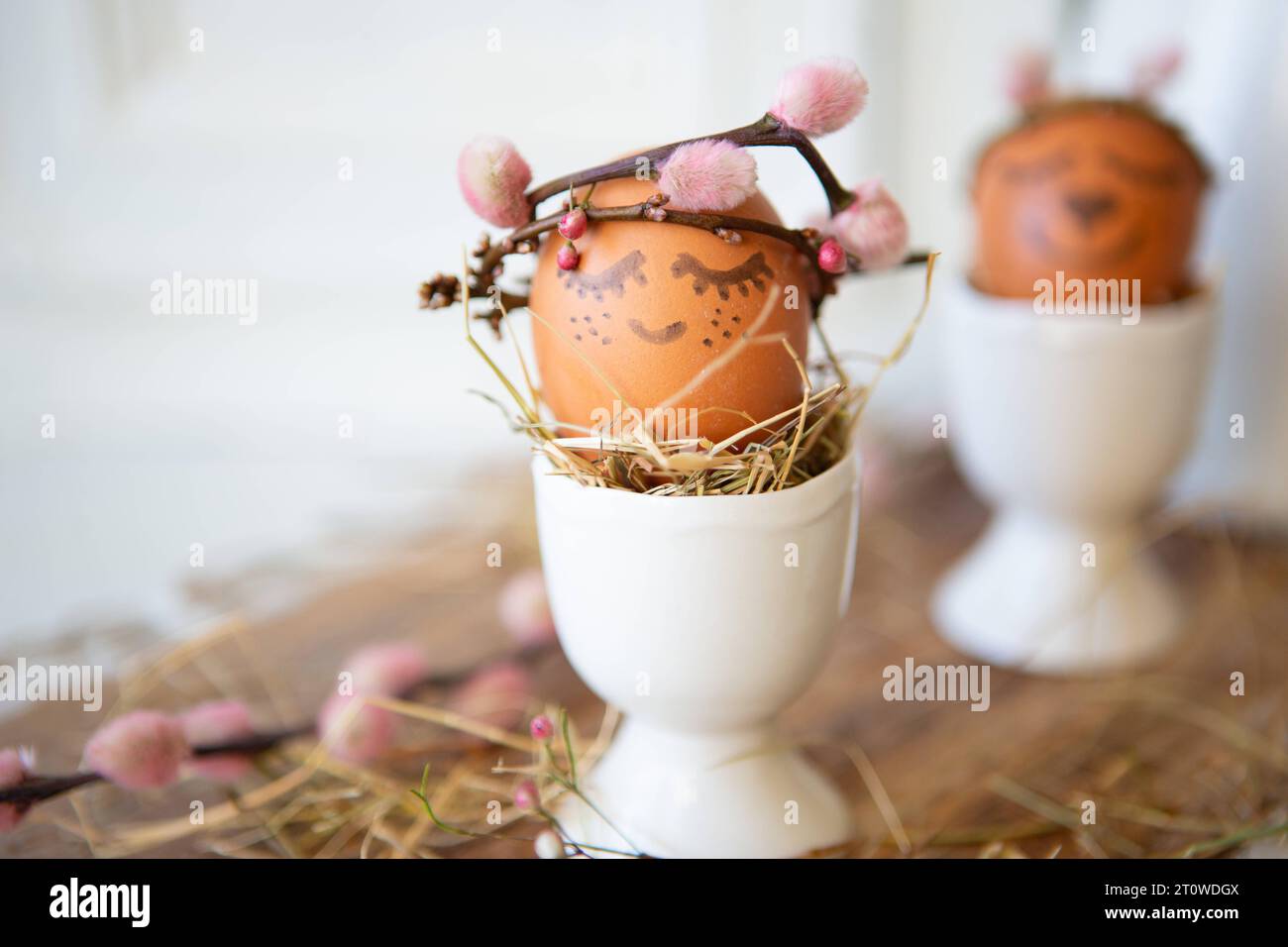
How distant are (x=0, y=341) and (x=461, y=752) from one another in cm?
74

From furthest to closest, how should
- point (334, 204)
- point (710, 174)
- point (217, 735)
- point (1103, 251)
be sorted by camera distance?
1. point (334, 204)
2. point (1103, 251)
3. point (217, 735)
4. point (710, 174)

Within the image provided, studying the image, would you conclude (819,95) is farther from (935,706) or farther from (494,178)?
A: (935,706)

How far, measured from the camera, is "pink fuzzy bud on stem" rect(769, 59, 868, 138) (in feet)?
1.64

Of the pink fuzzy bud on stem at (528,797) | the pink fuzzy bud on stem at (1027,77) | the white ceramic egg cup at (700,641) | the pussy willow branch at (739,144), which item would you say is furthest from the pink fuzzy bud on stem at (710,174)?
the pink fuzzy bud on stem at (1027,77)

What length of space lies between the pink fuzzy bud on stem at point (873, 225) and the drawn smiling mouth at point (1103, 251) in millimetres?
282

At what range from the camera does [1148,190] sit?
2.50 feet

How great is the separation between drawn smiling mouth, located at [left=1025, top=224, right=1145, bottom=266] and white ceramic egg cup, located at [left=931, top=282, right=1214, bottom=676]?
0.13ft

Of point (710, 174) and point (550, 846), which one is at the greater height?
point (710, 174)

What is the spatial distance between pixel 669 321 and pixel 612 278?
3 centimetres

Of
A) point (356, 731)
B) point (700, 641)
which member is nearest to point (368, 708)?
point (356, 731)

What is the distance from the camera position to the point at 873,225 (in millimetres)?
537
